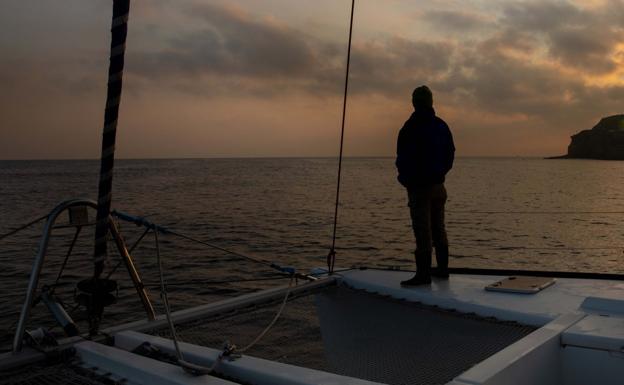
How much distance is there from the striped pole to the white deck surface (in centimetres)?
277

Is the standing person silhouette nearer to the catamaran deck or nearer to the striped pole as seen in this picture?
the catamaran deck

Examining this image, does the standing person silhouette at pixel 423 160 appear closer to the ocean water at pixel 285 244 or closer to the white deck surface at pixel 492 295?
the white deck surface at pixel 492 295

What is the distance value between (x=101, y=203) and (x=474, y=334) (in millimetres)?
2911

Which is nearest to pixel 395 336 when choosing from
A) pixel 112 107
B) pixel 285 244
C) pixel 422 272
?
pixel 422 272

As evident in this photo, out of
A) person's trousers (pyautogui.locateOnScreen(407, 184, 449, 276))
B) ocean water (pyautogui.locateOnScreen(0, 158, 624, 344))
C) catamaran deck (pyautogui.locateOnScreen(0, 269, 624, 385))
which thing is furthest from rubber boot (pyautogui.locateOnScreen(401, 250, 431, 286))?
ocean water (pyautogui.locateOnScreen(0, 158, 624, 344))

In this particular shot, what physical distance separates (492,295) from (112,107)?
3503mm

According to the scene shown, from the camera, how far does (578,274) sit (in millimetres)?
5699

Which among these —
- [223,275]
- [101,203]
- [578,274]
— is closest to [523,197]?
[223,275]

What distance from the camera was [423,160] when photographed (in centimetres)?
573

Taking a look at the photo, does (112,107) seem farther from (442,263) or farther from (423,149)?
(442,263)

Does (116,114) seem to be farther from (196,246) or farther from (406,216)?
(406,216)

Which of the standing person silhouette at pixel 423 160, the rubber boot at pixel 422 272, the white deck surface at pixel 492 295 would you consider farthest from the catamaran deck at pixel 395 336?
the standing person silhouette at pixel 423 160

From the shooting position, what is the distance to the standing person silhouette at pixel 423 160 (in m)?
5.71

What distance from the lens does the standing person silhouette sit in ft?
18.7
